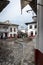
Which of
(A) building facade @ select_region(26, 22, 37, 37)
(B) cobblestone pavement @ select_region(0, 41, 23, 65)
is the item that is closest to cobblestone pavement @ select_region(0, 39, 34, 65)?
(B) cobblestone pavement @ select_region(0, 41, 23, 65)

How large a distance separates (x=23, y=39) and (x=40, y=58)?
0.36 metres

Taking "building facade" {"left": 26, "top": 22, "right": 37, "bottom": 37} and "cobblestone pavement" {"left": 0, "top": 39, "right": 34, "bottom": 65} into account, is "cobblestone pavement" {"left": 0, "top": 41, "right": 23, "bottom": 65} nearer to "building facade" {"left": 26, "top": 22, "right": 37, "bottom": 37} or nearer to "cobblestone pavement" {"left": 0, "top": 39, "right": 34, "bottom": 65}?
"cobblestone pavement" {"left": 0, "top": 39, "right": 34, "bottom": 65}

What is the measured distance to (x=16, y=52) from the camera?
243cm

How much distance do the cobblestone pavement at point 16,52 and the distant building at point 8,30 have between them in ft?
0.29

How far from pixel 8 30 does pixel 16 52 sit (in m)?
0.32

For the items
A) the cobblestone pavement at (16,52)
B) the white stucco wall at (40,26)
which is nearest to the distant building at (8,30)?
the cobblestone pavement at (16,52)

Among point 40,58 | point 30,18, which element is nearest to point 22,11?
point 30,18

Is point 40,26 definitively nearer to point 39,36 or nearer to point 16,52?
point 39,36

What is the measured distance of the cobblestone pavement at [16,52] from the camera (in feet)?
7.85

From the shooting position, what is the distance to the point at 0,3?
8.05 feet

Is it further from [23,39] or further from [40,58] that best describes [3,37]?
[40,58]

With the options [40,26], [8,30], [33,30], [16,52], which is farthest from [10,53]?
[40,26]

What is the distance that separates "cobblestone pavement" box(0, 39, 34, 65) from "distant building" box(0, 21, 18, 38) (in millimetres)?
87

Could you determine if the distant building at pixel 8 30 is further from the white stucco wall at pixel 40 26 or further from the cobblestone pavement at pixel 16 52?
the white stucco wall at pixel 40 26
